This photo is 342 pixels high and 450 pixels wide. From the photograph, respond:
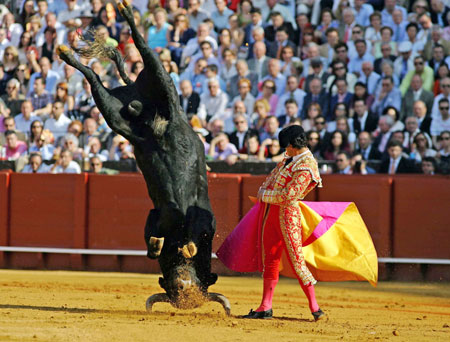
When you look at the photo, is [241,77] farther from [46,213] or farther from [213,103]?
[46,213]

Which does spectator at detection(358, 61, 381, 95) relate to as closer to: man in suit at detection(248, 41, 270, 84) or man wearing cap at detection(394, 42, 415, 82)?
man wearing cap at detection(394, 42, 415, 82)

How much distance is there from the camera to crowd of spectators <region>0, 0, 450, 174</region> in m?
9.38

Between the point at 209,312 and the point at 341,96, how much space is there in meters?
4.51

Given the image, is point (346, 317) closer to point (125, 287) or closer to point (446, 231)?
point (125, 287)

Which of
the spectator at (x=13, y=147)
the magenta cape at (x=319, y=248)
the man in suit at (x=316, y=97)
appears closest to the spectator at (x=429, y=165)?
the man in suit at (x=316, y=97)

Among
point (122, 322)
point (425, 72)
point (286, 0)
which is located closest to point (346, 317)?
point (122, 322)

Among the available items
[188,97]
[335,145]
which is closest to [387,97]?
[335,145]

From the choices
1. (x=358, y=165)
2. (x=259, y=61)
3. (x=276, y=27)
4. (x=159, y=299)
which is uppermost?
(x=276, y=27)

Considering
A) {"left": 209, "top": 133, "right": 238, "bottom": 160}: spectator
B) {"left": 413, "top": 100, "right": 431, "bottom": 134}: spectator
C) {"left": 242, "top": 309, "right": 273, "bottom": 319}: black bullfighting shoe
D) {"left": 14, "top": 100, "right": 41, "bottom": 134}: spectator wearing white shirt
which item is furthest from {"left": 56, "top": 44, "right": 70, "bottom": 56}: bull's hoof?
{"left": 14, "top": 100, "right": 41, "bottom": 134}: spectator wearing white shirt

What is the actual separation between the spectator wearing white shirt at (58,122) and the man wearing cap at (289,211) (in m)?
5.64

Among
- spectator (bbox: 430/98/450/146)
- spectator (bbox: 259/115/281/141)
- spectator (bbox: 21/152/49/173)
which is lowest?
spectator (bbox: 21/152/49/173)

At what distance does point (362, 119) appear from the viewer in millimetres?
9594

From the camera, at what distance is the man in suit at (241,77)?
34.3 feet

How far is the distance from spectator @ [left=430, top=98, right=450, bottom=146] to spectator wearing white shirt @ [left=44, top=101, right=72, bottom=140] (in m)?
4.47
